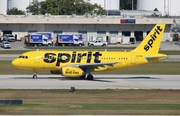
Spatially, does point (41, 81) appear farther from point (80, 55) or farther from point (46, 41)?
point (46, 41)

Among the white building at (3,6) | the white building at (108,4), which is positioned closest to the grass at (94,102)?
the white building at (3,6)

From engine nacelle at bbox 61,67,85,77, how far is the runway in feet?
2.20

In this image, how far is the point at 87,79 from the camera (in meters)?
56.4

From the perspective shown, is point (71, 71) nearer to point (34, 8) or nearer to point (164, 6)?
point (34, 8)

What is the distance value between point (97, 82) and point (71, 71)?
2693 millimetres

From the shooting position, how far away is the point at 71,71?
54375 millimetres

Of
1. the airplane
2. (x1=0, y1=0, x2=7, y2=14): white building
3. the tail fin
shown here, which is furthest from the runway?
(x1=0, y1=0, x2=7, y2=14): white building

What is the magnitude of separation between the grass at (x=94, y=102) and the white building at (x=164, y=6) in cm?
13053

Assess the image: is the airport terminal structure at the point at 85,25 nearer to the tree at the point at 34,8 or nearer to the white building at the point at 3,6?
the white building at the point at 3,6

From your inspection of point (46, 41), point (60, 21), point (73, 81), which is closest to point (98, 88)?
point (73, 81)

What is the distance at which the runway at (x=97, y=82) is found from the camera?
166 feet

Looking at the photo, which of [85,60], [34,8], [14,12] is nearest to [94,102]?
[85,60]

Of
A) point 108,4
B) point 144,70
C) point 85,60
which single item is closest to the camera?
point 85,60

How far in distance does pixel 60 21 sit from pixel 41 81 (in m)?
82.2
